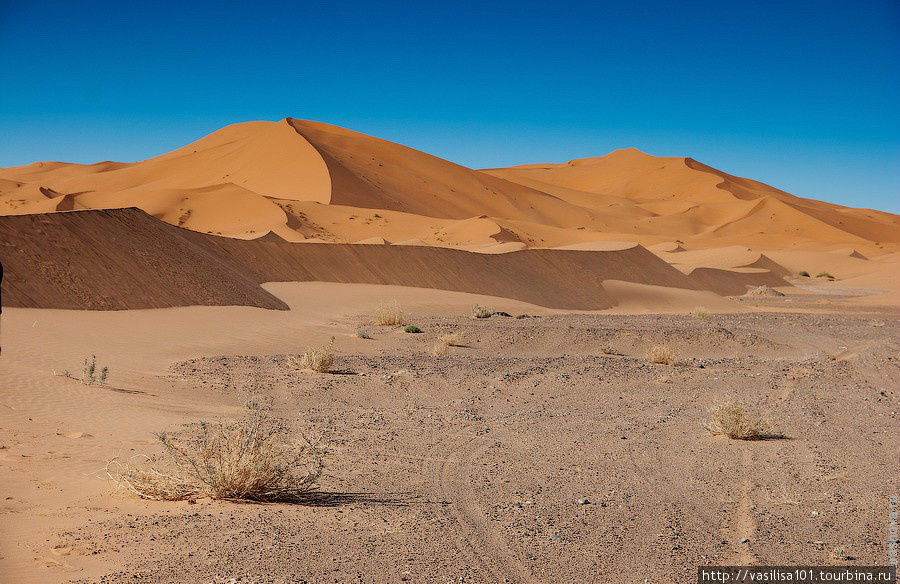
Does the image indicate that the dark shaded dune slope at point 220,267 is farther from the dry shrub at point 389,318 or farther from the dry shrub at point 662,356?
the dry shrub at point 662,356

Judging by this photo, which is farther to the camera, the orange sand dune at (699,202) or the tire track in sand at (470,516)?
the orange sand dune at (699,202)

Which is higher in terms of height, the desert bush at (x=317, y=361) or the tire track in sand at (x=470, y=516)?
the desert bush at (x=317, y=361)

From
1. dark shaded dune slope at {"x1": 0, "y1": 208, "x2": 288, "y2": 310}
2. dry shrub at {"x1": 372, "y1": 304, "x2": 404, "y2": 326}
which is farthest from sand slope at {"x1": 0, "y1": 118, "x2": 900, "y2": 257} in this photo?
dry shrub at {"x1": 372, "y1": 304, "x2": 404, "y2": 326}

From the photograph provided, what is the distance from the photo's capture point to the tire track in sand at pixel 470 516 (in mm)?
5359

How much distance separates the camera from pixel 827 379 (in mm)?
14648

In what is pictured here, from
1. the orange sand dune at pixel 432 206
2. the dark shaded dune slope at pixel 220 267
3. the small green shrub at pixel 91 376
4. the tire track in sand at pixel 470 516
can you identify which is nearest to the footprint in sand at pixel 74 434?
the small green shrub at pixel 91 376

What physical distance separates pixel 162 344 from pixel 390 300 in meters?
12.9

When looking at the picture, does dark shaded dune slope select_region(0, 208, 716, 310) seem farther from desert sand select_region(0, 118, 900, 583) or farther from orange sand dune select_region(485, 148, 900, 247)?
orange sand dune select_region(485, 148, 900, 247)

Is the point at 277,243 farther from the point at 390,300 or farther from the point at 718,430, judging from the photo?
the point at 718,430

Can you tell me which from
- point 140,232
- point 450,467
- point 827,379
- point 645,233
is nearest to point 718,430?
point 450,467

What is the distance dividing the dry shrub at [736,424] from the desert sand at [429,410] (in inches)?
11.2

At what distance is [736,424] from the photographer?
9703 millimetres

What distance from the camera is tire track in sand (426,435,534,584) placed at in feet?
17.6

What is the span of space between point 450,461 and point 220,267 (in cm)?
Answer: 1791
